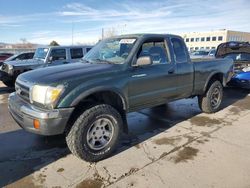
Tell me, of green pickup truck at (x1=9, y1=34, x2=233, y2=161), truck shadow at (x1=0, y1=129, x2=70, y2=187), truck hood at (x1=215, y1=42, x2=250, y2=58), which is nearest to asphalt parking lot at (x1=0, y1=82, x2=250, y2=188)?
truck shadow at (x1=0, y1=129, x2=70, y2=187)

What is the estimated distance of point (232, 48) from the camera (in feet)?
30.6

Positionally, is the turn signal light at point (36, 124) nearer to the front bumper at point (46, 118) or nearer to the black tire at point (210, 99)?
the front bumper at point (46, 118)

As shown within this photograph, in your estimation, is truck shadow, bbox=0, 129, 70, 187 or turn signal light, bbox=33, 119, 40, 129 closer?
turn signal light, bbox=33, 119, 40, 129

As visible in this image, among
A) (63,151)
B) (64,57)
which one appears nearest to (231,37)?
(64,57)

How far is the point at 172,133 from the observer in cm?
474

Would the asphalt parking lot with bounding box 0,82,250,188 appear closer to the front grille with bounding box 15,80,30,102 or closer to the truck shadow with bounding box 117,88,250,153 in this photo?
the truck shadow with bounding box 117,88,250,153

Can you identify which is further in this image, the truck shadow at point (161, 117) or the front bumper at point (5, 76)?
the front bumper at point (5, 76)

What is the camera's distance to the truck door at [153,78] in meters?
4.10

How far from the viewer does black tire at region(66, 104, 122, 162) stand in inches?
135

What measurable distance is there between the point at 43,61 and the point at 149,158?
7.02 meters

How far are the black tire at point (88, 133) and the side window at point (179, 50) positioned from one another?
199 cm

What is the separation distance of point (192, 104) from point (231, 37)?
7479 cm

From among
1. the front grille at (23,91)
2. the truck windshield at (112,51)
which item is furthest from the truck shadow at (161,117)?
the front grille at (23,91)

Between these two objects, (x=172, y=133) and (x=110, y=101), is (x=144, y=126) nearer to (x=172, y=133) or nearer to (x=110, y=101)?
(x=172, y=133)
